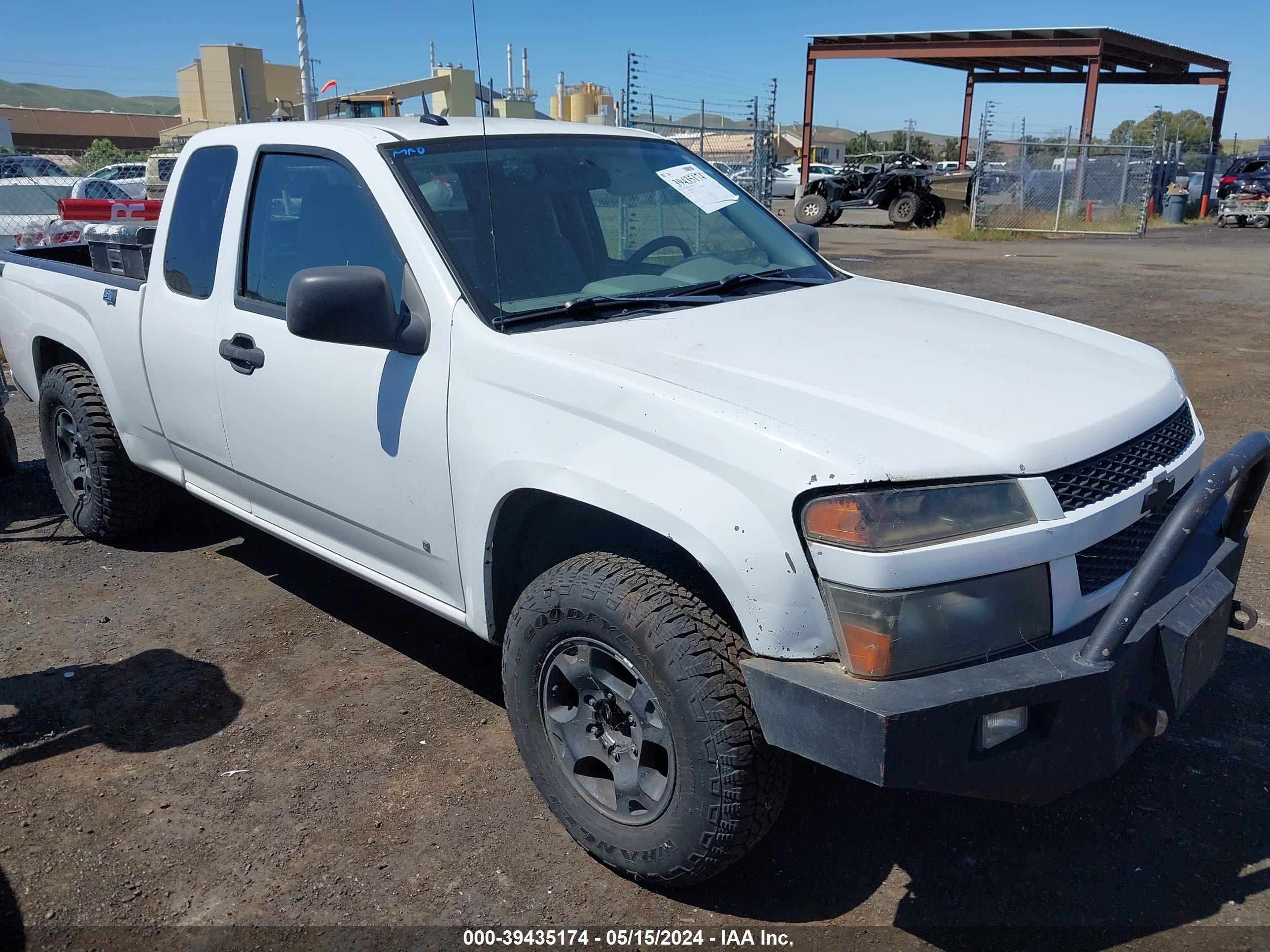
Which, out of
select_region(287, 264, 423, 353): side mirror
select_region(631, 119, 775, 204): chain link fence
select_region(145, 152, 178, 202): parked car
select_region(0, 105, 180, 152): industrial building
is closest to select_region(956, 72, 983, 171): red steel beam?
select_region(631, 119, 775, 204): chain link fence

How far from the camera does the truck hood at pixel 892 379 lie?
225cm

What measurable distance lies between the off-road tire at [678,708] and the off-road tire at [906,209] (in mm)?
25207

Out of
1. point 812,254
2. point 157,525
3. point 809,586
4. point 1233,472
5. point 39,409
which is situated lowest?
point 157,525

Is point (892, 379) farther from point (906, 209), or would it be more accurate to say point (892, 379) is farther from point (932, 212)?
point (932, 212)

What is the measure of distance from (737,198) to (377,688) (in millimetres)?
2274

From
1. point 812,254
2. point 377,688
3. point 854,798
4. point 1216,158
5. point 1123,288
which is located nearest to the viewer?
point 854,798

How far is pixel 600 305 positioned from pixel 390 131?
990 mm

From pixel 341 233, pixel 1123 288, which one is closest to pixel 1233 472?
pixel 341 233

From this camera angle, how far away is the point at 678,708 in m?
2.38

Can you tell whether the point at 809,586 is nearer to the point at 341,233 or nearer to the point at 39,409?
the point at 341,233

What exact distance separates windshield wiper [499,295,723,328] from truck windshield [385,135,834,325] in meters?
0.02

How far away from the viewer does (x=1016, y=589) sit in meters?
2.24

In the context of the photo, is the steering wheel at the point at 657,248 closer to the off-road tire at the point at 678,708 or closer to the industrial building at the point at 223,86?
the off-road tire at the point at 678,708

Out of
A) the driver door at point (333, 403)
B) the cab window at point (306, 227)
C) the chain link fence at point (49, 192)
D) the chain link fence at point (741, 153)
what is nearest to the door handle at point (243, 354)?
the driver door at point (333, 403)
